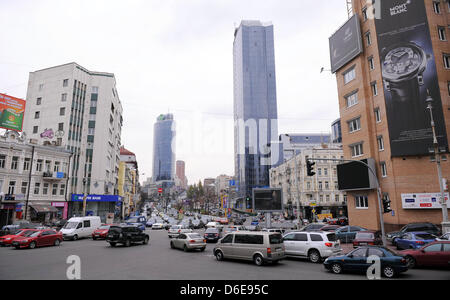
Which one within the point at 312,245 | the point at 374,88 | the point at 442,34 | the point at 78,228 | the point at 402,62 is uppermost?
the point at 442,34

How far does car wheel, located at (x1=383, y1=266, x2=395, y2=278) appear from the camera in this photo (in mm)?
11297

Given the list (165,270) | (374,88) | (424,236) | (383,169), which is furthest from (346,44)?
(165,270)

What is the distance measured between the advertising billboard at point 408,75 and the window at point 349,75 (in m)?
4.12

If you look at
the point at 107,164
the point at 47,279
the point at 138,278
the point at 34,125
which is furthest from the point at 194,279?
the point at 34,125

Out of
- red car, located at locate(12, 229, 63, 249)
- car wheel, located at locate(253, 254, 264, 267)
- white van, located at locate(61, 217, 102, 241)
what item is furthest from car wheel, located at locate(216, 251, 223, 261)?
white van, located at locate(61, 217, 102, 241)

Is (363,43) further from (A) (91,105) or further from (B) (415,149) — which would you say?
(A) (91,105)

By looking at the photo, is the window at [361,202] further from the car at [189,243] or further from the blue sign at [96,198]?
the blue sign at [96,198]

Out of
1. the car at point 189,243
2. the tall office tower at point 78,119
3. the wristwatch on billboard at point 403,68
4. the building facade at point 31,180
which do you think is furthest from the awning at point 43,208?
the wristwatch on billboard at point 403,68

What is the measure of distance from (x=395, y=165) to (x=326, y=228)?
1006 centimetres

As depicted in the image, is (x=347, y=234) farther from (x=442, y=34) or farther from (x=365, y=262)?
(x=442, y=34)

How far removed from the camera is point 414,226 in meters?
24.0

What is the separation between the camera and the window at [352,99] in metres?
34.3

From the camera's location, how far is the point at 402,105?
2906cm

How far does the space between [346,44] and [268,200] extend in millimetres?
22577
